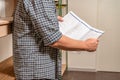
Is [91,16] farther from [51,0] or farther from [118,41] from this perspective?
[51,0]

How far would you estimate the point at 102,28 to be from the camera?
3033mm

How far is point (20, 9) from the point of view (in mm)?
940

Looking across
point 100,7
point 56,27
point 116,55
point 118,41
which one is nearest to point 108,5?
point 100,7

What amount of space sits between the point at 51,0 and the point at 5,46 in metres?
0.87

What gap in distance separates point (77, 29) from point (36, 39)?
0.28 meters

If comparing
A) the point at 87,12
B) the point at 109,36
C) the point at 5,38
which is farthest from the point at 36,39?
the point at 109,36

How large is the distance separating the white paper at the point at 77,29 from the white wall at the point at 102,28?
186 cm

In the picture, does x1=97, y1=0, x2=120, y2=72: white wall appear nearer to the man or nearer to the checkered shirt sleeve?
the man

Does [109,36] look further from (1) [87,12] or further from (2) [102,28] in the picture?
(1) [87,12]

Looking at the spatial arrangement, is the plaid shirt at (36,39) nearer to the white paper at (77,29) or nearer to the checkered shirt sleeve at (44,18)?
the checkered shirt sleeve at (44,18)

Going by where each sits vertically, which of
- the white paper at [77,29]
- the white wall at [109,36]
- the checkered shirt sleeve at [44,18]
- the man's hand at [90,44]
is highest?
the checkered shirt sleeve at [44,18]

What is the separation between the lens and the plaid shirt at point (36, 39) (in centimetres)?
89

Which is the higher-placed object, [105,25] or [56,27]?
[56,27]

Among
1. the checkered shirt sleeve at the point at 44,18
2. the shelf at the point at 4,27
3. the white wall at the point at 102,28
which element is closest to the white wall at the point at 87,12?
the white wall at the point at 102,28
